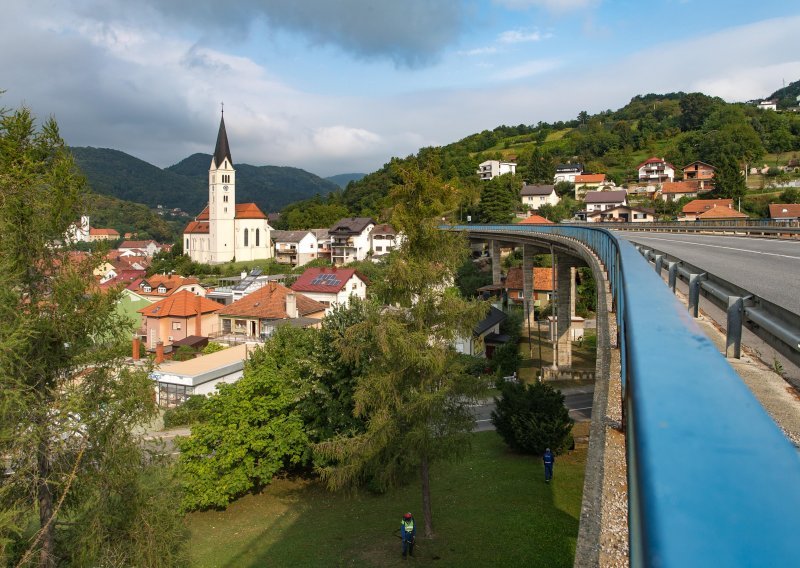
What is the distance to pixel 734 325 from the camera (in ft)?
12.0

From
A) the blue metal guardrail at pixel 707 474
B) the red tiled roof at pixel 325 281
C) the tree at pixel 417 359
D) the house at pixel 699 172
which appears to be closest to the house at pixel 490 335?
the red tiled roof at pixel 325 281

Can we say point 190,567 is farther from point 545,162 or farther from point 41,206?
point 545,162

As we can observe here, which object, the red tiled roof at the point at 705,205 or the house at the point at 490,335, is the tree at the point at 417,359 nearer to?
the house at the point at 490,335

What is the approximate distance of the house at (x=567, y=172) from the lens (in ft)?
339

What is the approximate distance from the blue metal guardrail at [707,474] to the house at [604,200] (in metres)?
84.8

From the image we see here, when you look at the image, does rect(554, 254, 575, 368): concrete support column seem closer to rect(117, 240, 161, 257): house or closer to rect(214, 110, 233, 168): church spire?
rect(214, 110, 233, 168): church spire

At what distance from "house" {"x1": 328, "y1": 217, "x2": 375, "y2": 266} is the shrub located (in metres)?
62.3

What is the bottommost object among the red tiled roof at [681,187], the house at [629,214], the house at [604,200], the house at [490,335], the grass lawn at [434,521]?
the grass lawn at [434,521]

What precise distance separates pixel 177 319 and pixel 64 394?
118ft

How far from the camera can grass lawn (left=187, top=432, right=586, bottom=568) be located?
47.3 feet

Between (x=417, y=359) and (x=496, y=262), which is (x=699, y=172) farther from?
(x=417, y=359)

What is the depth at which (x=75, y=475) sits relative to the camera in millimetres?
8648

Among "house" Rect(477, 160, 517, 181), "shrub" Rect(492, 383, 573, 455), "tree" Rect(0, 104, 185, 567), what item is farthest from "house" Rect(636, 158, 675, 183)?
"tree" Rect(0, 104, 185, 567)

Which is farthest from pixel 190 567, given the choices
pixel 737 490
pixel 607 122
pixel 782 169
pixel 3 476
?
pixel 607 122
